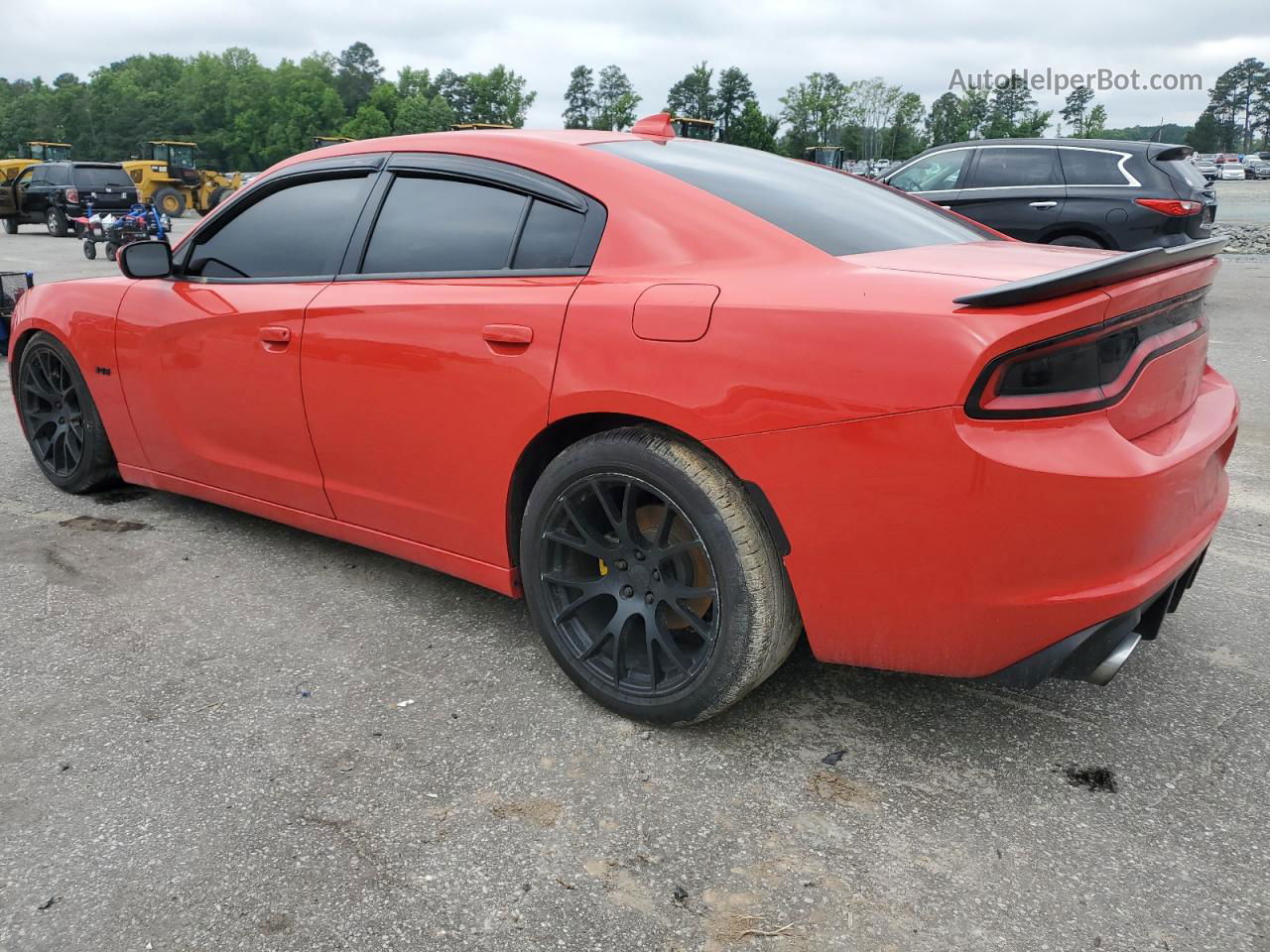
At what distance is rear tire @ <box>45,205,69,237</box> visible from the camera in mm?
24203

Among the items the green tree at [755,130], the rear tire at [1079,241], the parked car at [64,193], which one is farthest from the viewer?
the green tree at [755,130]

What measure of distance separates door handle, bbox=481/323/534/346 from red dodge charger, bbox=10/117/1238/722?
0.01m

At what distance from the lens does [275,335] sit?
324cm

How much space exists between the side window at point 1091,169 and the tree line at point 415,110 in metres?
61.8

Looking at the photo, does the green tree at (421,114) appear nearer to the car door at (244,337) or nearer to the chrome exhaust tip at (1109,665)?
the car door at (244,337)

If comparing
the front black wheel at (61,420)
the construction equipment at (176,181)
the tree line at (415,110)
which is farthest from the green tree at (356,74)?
the front black wheel at (61,420)

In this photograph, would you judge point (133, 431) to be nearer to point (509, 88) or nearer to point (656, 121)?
point (656, 121)

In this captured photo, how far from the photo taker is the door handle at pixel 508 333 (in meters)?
2.60

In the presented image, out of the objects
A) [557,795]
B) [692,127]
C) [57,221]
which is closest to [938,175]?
[692,127]

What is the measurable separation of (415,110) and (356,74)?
124ft

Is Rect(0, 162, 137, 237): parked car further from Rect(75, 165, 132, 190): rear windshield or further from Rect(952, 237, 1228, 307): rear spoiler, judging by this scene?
Rect(952, 237, 1228, 307): rear spoiler

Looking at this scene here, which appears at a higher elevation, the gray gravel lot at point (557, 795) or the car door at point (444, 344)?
the car door at point (444, 344)

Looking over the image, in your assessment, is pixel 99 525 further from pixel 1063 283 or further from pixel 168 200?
pixel 168 200

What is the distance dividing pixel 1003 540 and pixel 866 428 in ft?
1.14
